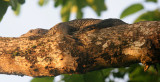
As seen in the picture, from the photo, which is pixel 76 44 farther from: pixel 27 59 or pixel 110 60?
pixel 27 59

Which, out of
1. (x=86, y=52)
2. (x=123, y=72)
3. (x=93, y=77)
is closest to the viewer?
(x=86, y=52)

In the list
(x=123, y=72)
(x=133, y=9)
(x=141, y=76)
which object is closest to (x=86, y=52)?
(x=123, y=72)

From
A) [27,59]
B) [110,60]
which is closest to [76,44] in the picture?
[110,60]

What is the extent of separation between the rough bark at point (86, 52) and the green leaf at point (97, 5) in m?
2.87

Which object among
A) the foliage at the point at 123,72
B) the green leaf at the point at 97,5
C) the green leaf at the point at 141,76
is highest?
the green leaf at the point at 97,5

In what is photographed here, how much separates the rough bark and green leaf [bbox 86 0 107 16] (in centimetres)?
287

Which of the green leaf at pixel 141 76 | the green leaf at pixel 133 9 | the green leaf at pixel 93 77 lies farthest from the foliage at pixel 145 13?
the green leaf at pixel 93 77

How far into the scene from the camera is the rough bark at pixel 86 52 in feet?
6.95

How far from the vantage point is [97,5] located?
17.8 feet

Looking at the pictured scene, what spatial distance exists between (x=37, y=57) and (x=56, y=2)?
253 cm

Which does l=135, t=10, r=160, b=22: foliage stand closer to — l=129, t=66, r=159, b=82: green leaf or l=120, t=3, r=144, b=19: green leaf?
l=120, t=3, r=144, b=19: green leaf

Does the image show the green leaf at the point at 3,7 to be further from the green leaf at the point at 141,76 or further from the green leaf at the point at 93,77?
the green leaf at the point at 141,76

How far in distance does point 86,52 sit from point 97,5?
135 inches

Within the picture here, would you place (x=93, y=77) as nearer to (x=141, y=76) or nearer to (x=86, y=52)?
(x=86, y=52)
